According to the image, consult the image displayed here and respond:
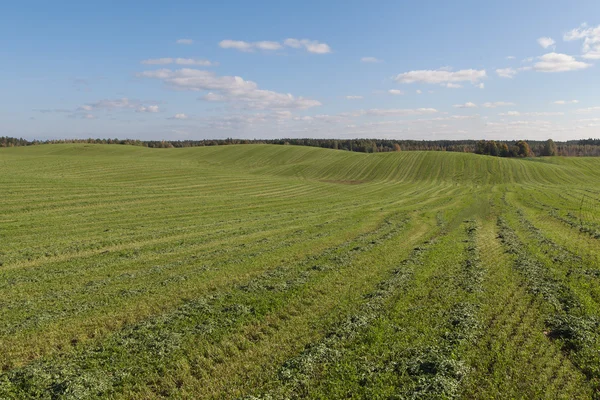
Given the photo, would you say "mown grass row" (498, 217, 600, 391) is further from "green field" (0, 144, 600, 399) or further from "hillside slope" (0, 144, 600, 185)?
"hillside slope" (0, 144, 600, 185)

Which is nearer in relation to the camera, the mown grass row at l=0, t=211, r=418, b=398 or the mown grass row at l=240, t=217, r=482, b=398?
the mown grass row at l=240, t=217, r=482, b=398

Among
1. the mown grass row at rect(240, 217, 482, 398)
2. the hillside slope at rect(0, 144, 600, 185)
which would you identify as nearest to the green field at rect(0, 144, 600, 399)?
the mown grass row at rect(240, 217, 482, 398)

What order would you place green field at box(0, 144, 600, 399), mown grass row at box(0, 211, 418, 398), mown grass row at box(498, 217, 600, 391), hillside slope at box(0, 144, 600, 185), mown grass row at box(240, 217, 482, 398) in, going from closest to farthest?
mown grass row at box(240, 217, 482, 398)
mown grass row at box(0, 211, 418, 398)
green field at box(0, 144, 600, 399)
mown grass row at box(498, 217, 600, 391)
hillside slope at box(0, 144, 600, 185)

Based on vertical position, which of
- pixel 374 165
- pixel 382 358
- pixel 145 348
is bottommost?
pixel 145 348

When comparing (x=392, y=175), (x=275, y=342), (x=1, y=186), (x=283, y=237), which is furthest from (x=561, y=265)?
(x=392, y=175)

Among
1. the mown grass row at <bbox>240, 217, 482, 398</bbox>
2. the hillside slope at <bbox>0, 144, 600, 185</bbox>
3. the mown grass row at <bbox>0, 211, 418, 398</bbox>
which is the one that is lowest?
the mown grass row at <bbox>0, 211, 418, 398</bbox>

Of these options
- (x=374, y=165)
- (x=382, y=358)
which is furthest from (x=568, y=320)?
(x=374, y=165)

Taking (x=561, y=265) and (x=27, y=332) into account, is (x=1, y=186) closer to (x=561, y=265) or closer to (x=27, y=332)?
(x=27, y=332)

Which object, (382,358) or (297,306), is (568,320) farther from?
(297,306)
